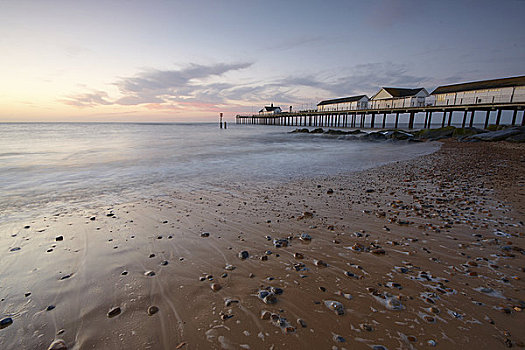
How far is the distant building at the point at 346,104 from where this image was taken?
5725 centimetres

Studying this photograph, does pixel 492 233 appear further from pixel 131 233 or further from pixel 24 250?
pixel 24 250

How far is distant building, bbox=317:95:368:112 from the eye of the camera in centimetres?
5725

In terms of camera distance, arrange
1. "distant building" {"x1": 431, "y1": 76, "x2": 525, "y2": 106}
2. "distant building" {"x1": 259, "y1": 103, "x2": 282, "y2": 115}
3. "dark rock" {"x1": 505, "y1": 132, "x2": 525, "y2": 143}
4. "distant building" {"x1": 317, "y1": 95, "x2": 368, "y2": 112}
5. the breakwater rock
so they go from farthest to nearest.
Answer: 1. "distant building" {"x1": 259, "y1": 103, "x2": 282, "y2": 115}
2. "distant building" {"x1": 317, "y1": 95, "x2": 368, "y2": 112}
3. "distant building" {"x1": 431, "y1": 76, "x2": 525, "y2": 106}
4. the breakwater rock
5. "dark rock" {"x1": 505, "y1": 132, "x2": 525, "y2": 143}

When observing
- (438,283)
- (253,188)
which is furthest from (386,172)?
(438,283)

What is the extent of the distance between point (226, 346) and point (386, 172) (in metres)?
9.57

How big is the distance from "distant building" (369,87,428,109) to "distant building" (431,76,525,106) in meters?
3.40

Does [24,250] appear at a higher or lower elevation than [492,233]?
lower

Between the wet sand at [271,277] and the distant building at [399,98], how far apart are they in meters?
48.7

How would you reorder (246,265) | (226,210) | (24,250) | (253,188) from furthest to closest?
Answer: (253,188), (226,210), (24,250), (246,265)

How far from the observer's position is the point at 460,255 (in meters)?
3.39

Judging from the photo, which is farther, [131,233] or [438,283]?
[131,233]

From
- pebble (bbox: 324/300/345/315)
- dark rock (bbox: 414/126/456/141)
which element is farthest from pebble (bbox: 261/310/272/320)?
dark rock (bbox: 414/126/456/141)

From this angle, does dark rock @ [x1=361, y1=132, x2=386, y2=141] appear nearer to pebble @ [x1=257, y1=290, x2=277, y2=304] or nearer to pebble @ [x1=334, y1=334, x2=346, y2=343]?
pebble @ [x1=257, y1=290, x2=277, y2=304]

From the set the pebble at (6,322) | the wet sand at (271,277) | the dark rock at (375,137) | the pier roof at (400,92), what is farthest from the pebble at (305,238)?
the pier roof at (400,92)
